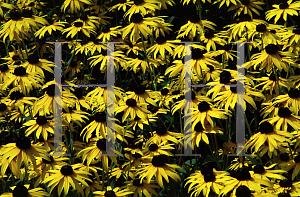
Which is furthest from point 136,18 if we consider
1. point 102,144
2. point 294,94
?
point 294,94

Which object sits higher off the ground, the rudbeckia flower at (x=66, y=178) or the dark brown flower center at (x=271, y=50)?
the dark brown flower center at (x=271, y=50)

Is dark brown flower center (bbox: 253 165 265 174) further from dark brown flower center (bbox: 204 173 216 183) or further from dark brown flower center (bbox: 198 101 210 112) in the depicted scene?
dark brown flower center (bbox: 198 101 210 112)

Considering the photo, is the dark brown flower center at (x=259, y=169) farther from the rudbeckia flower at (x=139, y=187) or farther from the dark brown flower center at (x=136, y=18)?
the dark brown flower center at (x=136, y=18)

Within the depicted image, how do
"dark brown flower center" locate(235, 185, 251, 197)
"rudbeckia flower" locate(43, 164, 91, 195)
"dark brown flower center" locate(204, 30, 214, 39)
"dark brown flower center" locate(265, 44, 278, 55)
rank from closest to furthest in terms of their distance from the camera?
"dark brown flower center" locate(235, 185, 251, 197) → "rudbeckia flower" locate(43, 164, 91, 195) → "dark brown flower center" locate(265, 44, 278, 55) → "dark brown flower center" locate(204, 30, 214, 39)

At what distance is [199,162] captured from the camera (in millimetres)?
3312

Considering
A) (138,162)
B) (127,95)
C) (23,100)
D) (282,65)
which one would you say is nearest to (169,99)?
(127,95)

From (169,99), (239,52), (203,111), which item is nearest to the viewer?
(203,111)

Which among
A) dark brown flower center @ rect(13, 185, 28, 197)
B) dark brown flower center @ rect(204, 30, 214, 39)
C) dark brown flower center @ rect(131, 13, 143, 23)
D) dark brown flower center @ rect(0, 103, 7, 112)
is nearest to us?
dark brown flower center @ rect(13, 185, 28, 197)

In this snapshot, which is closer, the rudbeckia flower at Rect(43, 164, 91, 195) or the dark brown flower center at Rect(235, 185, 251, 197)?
the dark brown flower center at Rect(235, 185, 251, 197)

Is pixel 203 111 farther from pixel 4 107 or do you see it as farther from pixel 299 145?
pixel 4 107

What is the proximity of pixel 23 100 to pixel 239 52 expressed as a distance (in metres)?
2.04

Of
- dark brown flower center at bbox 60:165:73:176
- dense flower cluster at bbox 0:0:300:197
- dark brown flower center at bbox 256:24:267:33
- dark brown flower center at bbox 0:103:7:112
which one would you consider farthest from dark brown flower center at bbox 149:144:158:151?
dark brown flower center at bbox 256:24:267:33

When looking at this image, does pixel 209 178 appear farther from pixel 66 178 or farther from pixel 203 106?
pixel 66 178

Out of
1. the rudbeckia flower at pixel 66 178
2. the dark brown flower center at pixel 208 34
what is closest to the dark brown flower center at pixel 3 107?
the rudbeckia flower at pixel 66 178
